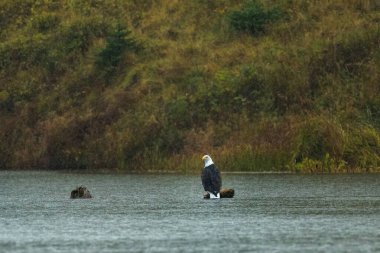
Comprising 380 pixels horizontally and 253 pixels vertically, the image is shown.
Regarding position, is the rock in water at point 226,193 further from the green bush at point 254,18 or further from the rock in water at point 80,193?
the green bush at point 254,18

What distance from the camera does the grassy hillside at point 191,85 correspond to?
75.4 meters

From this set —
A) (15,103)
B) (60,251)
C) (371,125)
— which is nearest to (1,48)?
(15,103)

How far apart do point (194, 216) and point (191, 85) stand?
45002mm

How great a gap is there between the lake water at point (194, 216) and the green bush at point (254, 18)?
27740mm

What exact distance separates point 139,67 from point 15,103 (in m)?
9.31

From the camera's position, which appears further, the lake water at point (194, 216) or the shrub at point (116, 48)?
the shrub at point (116, 48)

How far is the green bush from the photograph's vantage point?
9269 cm

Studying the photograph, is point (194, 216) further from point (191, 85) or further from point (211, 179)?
point (191, 85)

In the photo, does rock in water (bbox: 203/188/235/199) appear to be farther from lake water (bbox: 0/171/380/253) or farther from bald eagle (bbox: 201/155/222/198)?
bald eagle (bbox: 201/155/222/198)

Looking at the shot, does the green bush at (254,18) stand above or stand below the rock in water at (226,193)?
above

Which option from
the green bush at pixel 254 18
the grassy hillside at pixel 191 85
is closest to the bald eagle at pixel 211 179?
the grassy hillside at pixel 191 85

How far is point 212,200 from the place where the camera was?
168 ft

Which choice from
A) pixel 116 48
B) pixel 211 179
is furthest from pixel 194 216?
pixel 116 48

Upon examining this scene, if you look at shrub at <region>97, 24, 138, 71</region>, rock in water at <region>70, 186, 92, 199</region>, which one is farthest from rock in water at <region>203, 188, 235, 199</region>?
shrub at <region>97, 24, 138, 71</region>
